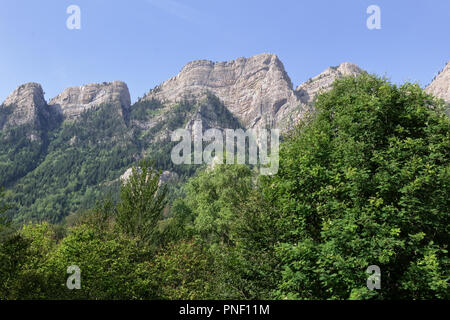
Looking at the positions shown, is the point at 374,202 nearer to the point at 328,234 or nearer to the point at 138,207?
the point at 328,234

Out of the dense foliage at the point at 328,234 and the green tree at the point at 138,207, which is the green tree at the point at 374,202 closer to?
the dense foliage at the point at 328,234

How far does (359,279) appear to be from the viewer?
40.1ft

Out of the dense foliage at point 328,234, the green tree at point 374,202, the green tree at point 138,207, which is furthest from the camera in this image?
the green tree at point 138,207

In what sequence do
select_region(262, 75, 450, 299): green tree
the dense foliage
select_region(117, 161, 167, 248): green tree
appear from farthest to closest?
select_region(117, 161, 167, 248): green tree < the dense foliage < select_region(262, 75, 450, 299): green tree

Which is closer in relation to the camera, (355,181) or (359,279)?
(359,279)

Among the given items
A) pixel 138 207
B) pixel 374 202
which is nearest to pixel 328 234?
pixel 374 202

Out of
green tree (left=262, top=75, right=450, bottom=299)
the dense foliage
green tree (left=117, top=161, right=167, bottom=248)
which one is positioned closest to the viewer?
green tree (left=262, top=75, right=450, bottom=299)

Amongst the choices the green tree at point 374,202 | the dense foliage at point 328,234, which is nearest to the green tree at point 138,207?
the dense foliage at point 328,234

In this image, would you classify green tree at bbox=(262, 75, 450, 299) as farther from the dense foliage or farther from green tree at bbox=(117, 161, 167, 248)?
green tree at bbox=(117, 161, 167, 248)

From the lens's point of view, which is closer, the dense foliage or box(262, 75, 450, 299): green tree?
box(262, 75, 450, 299): green tree

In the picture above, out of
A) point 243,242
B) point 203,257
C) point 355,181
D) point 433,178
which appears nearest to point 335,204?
point 355,181

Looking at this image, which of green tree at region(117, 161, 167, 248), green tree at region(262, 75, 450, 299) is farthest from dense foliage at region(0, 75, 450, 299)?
green tree at region(117, 161, 167, 248)
